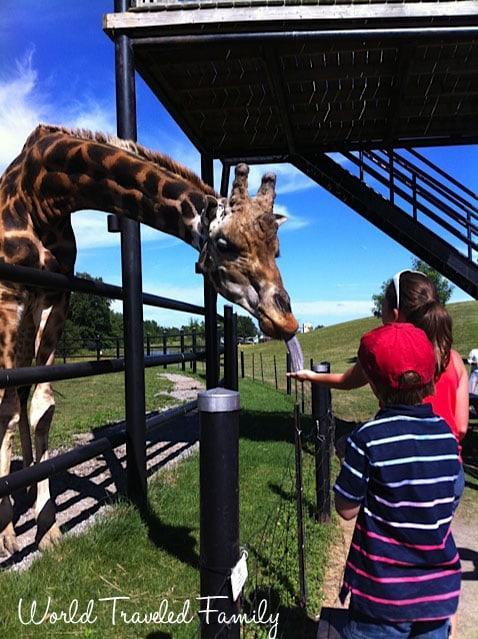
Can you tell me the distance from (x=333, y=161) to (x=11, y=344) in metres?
6.20

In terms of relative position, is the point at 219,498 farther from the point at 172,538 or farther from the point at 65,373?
the point at 172,538

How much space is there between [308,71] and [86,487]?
15.7ft

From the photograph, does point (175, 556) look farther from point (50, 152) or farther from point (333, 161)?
point (333, 161)

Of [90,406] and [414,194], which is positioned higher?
[414,194]

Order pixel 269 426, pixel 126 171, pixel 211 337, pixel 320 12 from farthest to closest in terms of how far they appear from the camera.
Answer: pixel 269 426 → pixel 211 337 → pixel 320 12 → pixel 126 171

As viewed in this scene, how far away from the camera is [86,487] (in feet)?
16.5

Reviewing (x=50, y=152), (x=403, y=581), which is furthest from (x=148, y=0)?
(x=403, y=581)

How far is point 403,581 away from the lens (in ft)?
5.99

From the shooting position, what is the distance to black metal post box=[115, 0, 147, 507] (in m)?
4.15

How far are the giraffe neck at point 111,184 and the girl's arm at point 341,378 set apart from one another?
124 cm

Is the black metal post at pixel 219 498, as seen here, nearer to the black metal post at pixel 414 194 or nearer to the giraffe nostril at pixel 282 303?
the giraffe nostril at pixel 282 303

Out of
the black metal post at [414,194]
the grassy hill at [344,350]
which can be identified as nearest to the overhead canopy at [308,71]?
the black metal post at [414,194]

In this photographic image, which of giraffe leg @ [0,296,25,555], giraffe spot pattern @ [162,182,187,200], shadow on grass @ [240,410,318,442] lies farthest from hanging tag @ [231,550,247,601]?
shadow on grass @ [240,410,318,442]

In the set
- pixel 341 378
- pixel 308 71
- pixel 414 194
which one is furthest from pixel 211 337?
pixel 341 378
